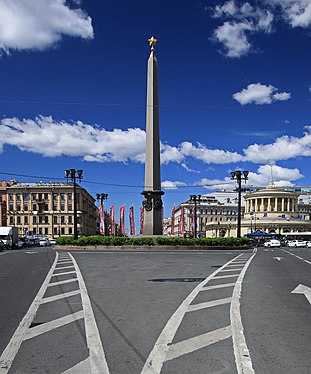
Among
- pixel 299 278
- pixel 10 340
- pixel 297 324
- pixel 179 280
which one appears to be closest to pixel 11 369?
pixel 10 340

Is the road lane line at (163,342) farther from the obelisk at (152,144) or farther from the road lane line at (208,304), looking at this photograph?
the obelisk at (152,144)

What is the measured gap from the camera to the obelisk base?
37500 mm

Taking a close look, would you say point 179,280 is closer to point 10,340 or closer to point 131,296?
point 131,296

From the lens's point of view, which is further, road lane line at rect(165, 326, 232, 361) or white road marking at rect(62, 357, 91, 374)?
road lane line at rect(165, 326, 232, 361)

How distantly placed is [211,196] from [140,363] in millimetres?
169609

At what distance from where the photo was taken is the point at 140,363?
211 inches

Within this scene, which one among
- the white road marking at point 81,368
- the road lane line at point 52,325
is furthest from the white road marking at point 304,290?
the white road marking at point 81,368

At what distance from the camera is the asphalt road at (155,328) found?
536 centimetres

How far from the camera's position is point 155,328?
7.16 m

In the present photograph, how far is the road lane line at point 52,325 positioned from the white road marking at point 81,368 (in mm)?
1656

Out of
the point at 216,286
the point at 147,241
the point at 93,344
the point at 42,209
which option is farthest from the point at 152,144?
the point at 42,209

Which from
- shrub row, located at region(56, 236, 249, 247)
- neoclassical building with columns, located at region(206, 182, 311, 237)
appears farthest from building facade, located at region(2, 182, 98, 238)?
shrub row, located at region(56, 236, 249, 247)

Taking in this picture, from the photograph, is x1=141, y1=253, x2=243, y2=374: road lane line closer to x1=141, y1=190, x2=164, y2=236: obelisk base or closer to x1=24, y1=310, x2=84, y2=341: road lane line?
x1=24, y1=310, x2=84, y2=341: road lane line

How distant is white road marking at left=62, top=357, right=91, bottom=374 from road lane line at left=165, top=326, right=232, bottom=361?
1.03 m
